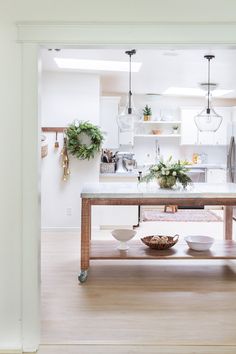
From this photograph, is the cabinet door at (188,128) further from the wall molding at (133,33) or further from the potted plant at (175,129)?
the wall molding at (133,33)

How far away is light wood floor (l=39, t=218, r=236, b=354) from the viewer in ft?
9.86

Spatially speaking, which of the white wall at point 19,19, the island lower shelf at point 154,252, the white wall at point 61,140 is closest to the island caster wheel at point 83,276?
the island lower shelf at point 154,252

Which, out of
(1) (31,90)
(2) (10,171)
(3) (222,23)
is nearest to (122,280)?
(2) (10,171)

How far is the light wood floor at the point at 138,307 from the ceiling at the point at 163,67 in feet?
7.47

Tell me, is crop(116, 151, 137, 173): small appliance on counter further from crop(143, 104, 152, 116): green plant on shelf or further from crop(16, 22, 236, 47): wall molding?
crop(16, 22, 236, 47): wall molding

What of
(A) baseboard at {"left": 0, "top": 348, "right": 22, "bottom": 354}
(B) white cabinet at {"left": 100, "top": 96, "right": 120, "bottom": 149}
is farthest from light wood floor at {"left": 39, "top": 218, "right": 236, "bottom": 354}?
(B) white cabinet at {"left": 100, "top": 96, "right": 120, "bottom": 149}

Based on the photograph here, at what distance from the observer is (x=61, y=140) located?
263 inches

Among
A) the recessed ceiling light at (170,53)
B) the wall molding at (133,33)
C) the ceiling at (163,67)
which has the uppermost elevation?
the ceiling at (163,67)

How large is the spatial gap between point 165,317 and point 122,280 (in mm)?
1012

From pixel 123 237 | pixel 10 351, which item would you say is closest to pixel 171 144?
pixel 123 237

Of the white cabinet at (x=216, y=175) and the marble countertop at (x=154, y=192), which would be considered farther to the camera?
the white cabinet at (x=216, y=175)

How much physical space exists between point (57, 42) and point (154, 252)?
8.74ft

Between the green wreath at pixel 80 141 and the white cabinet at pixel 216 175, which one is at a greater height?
the green wreath at pixel 80 141

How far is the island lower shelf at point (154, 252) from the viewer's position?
4531 millimetres
